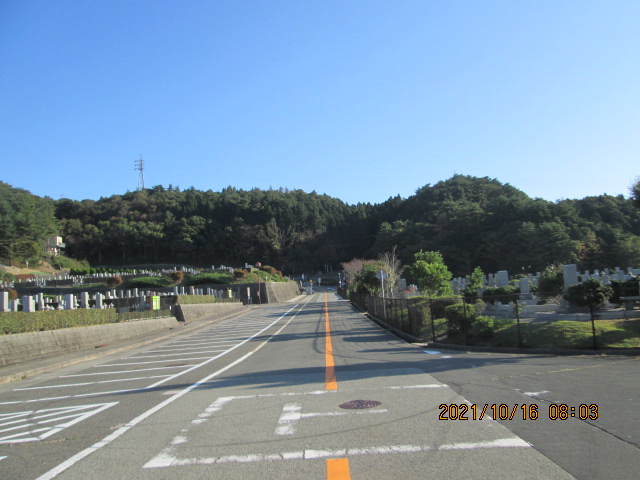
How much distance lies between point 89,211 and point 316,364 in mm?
154371

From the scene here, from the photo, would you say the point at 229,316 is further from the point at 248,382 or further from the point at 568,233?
the point at 568,233

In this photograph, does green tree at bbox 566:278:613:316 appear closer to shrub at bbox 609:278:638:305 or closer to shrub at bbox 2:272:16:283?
shrub at bbox 609:278:638:305

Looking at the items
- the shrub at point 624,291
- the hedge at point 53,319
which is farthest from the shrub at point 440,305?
the hedge at point 53,319

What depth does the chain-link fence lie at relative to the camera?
1352 cm

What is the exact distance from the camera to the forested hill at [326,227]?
79.2m

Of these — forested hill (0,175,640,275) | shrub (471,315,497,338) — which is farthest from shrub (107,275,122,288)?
shrub (471,315,497,338)

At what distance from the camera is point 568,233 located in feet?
253

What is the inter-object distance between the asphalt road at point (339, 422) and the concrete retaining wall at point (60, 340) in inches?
154

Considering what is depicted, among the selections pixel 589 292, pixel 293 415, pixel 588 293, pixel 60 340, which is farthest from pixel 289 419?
pixel 60 340

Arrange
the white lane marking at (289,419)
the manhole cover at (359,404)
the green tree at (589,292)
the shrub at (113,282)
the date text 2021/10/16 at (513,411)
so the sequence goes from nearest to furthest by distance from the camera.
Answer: the white lane marking at (289,419) < the date text 2021/10/16 at (513,411) < the manhole cover at (359,404) < the green tree at (589,292) < the shrub at (113,282)

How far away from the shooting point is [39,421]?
789cm

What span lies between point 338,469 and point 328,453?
0.52m

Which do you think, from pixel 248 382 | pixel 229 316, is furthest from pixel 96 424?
pixel 229 316

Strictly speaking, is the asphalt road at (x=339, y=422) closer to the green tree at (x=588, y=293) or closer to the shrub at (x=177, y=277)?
the green tree at (x=588, y=293)
